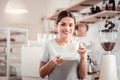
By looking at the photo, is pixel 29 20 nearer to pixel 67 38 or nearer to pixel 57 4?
pixel 57 4

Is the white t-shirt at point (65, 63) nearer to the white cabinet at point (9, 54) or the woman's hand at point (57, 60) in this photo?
the woman's hand at point (57, 60)

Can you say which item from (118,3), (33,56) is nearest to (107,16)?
(118,3)

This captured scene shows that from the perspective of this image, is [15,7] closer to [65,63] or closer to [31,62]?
[31,62]

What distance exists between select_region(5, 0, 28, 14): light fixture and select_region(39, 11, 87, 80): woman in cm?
478

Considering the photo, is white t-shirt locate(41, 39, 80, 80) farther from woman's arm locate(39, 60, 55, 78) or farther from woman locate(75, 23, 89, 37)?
woman locate(75, 23, 89, 37)

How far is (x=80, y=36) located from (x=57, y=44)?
1.90 m

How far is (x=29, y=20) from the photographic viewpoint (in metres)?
6.41

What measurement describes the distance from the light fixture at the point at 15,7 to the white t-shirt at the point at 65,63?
190 inches

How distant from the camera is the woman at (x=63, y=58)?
1578 mm

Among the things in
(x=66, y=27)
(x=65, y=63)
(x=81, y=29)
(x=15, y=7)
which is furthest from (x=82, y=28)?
(x=15, y=7)

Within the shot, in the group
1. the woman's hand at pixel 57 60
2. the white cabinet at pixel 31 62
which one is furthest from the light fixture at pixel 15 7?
the woman's hand at pixel 57 60

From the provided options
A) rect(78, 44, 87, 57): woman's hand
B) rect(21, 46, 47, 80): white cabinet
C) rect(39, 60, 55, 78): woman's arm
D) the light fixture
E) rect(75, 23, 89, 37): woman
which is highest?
the light fixture

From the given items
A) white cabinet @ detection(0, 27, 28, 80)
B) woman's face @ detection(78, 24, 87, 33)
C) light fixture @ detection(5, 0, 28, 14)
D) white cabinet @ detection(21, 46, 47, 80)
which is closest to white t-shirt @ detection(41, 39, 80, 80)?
woman's face @ detection(78, 24, 87, 33)

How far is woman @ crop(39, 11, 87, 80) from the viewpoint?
5.18 ft
